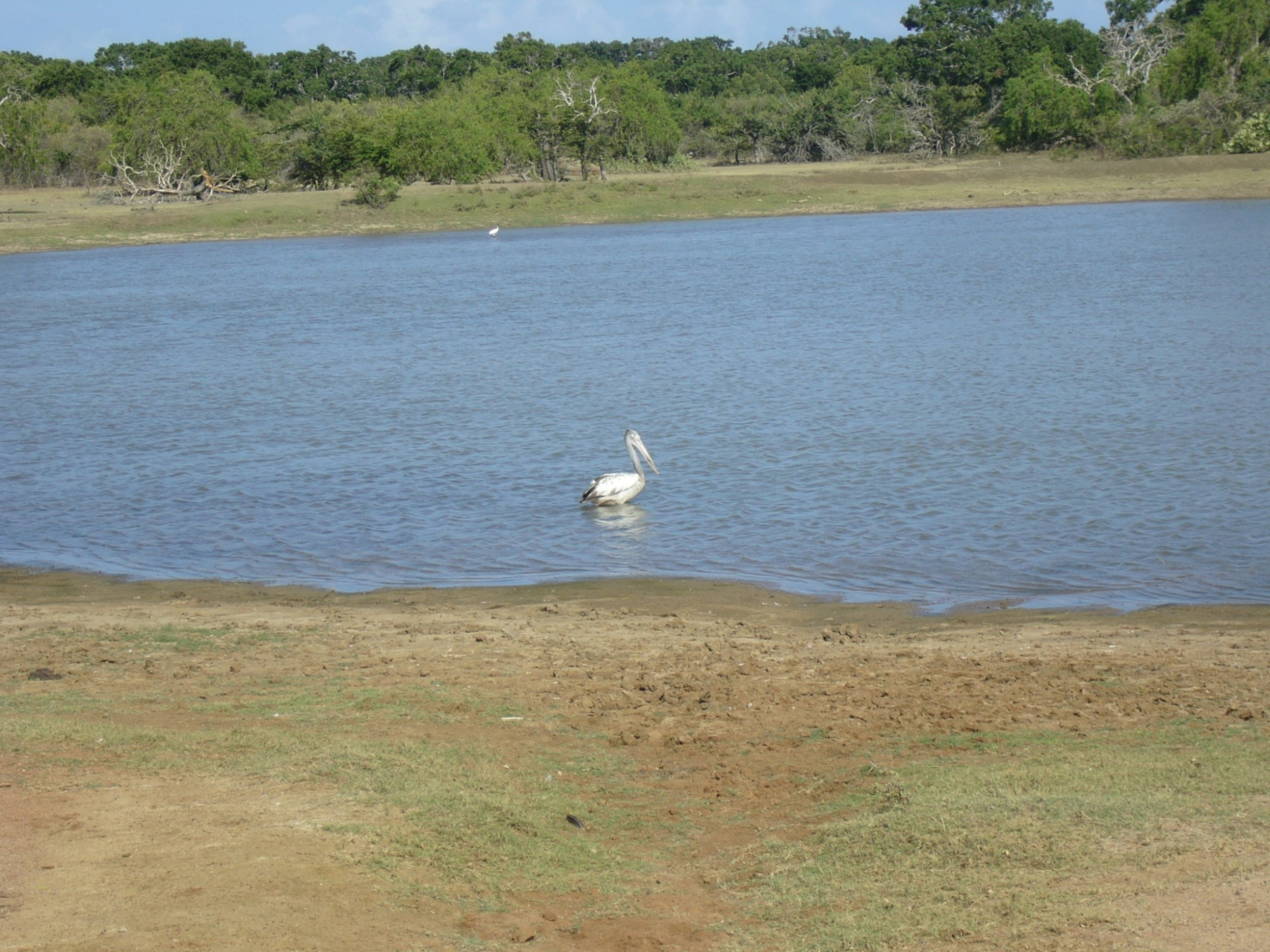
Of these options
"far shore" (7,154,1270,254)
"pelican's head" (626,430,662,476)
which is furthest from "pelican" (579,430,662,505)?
"far shore" (7,154,1270,254)

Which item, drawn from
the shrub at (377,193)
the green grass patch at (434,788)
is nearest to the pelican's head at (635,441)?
the green grass patch at (434,788)

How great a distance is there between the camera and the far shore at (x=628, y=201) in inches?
2024

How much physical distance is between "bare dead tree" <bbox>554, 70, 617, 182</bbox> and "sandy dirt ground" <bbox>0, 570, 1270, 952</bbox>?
56415 mm

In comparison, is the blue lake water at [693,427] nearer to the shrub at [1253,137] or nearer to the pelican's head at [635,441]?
the pelican's head at [635,441]

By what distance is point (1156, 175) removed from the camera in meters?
53.3

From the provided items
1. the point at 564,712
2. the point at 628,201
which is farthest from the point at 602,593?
the point at 628,201

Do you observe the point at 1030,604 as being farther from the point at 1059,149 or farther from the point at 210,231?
the point at 1059,149

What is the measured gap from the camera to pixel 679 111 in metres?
79.6

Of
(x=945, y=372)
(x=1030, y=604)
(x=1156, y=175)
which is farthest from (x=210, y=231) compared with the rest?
(x=1030, y=604)

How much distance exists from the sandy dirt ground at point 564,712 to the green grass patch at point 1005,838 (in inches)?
8.7

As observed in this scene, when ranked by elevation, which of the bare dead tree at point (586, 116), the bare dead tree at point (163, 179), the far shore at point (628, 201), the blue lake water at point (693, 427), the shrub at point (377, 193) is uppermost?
the bare dead tree at point (586, 116)

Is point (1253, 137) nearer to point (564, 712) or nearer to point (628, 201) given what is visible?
point (628, 201)

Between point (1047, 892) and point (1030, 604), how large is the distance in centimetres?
519

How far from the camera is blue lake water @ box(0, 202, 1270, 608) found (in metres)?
11.6
